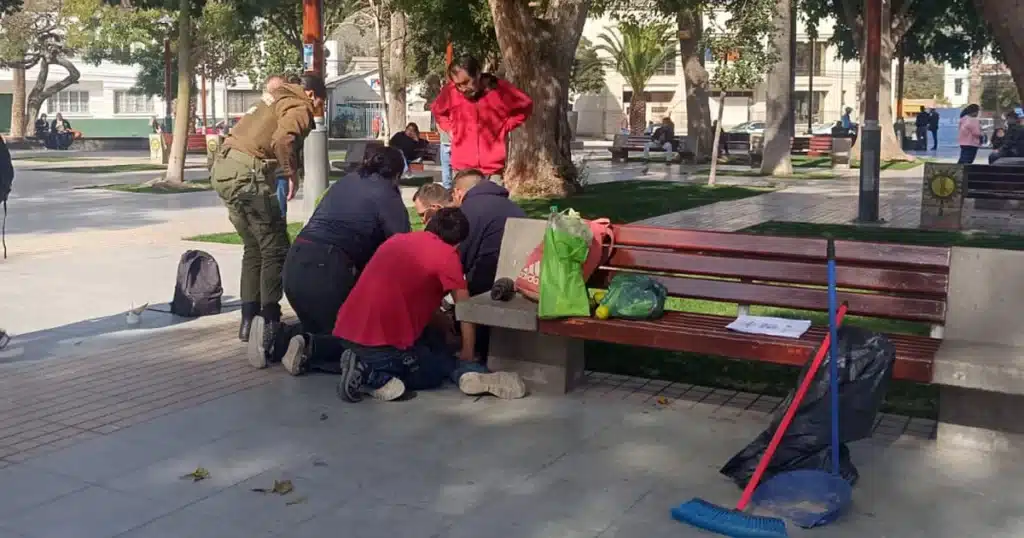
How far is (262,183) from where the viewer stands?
283 inches

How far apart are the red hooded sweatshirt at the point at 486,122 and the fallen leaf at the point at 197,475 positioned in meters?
4.28

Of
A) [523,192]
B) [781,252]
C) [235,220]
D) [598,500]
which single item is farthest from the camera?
[523,192]

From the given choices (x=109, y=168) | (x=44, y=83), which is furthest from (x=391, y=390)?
(x=44, y=83)

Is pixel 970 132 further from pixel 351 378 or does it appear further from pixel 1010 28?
pixel 351 378

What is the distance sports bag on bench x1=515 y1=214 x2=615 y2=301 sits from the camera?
6.07m

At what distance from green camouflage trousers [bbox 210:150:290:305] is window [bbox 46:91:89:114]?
63291mm

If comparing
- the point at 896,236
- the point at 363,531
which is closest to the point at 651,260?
the point at 363,531

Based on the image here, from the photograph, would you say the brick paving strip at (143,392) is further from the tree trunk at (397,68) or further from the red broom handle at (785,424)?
the tree trunk at (397,68)

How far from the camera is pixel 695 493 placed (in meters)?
4.61

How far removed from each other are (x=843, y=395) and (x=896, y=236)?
857cm

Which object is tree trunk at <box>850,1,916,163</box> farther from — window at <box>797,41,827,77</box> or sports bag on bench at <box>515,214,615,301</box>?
window at <box>797,41,827,77</box>

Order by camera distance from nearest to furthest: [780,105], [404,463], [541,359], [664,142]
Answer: [404,463] < [541,359] < [780,105] < [664,142]

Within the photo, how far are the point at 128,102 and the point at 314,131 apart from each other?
6081 cm

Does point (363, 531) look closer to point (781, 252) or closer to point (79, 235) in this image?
point (781, 252)
